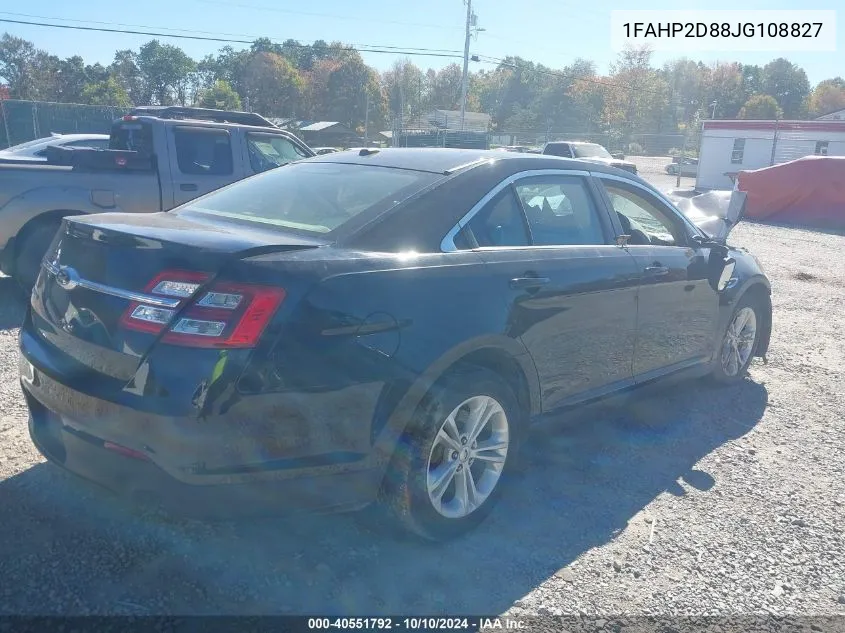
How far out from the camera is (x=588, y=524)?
3432mm

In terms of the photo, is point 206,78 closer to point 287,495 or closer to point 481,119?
point 481,119

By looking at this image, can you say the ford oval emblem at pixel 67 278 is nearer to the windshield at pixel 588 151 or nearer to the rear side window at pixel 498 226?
the rear side window at pixel 498 226

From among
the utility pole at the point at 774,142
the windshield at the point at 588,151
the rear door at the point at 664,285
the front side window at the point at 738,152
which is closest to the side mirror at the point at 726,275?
the rear door at the point at 664,285

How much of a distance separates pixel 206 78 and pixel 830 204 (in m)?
71.6

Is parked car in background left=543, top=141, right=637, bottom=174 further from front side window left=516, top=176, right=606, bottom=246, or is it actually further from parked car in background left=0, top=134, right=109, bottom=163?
front side window left=516, top=176, right=606, bottom=246

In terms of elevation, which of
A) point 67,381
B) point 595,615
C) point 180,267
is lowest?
point 595,615

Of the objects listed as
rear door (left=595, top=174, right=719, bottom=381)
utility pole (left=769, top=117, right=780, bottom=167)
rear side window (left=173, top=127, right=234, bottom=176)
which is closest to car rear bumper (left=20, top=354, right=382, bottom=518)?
rear door (left=595, top=174, right=719, bottom=381)

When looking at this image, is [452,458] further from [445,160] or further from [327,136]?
[327,136]

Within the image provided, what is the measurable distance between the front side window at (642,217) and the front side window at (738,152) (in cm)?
→ 3232

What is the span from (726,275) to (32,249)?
5.82 metres

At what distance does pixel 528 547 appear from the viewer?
3203 millimetres

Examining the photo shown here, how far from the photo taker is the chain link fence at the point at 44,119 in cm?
2608

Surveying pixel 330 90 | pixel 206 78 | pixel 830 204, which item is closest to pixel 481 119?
pixel 330 90

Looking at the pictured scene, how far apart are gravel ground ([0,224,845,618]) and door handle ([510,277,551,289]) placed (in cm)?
76
